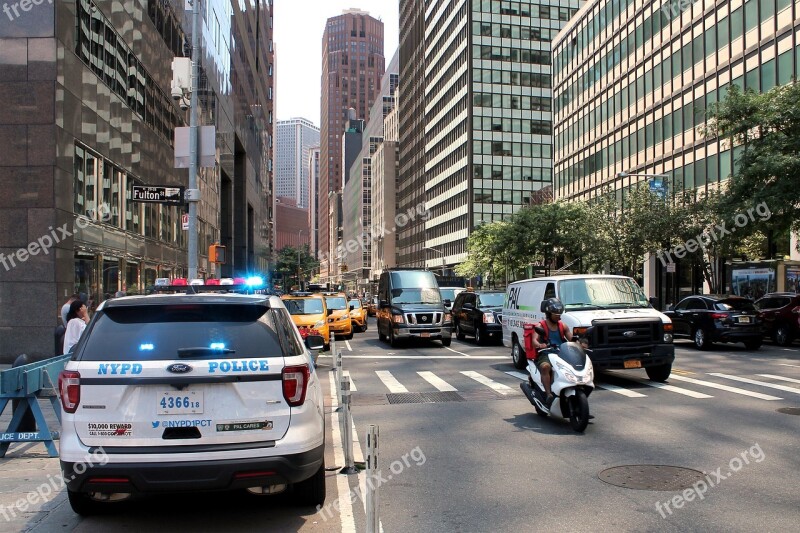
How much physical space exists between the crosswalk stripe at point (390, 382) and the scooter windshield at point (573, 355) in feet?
15.0

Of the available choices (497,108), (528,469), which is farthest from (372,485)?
(497,108)

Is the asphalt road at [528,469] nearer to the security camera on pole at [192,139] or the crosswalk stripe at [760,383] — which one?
the crosswalk stripe at [760,383]

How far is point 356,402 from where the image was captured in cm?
1156

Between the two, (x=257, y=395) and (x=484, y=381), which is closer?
(x=257, y=395)

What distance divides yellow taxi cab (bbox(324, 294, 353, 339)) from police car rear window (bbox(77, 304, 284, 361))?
20.7 meters

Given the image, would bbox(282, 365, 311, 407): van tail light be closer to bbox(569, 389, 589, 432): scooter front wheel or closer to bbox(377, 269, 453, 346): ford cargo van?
bbox(569, 389, 589, 432): scooter front wheel

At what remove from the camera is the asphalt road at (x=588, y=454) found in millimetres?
5430

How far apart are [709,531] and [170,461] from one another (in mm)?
3985

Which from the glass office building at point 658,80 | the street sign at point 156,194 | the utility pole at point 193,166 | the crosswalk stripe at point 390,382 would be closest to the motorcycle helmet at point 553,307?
the crosswalk stripe at point 390,382

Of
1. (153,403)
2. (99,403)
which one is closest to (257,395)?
(153,403)

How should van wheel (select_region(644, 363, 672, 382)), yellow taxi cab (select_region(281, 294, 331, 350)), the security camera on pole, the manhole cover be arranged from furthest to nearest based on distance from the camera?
yellow taxi cab (select_region(281, 294, 331, 350)) → the security camera on pole → van wheel (select_region(644, 363, 672, 382)) → the manhole cover

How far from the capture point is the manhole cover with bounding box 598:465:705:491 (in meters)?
6.19

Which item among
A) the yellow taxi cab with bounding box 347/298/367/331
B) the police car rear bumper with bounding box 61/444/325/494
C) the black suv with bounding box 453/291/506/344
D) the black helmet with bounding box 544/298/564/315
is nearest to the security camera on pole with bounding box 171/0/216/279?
the black suv with bounding box 453/291/506/344

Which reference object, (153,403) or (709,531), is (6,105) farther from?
(709,531)
